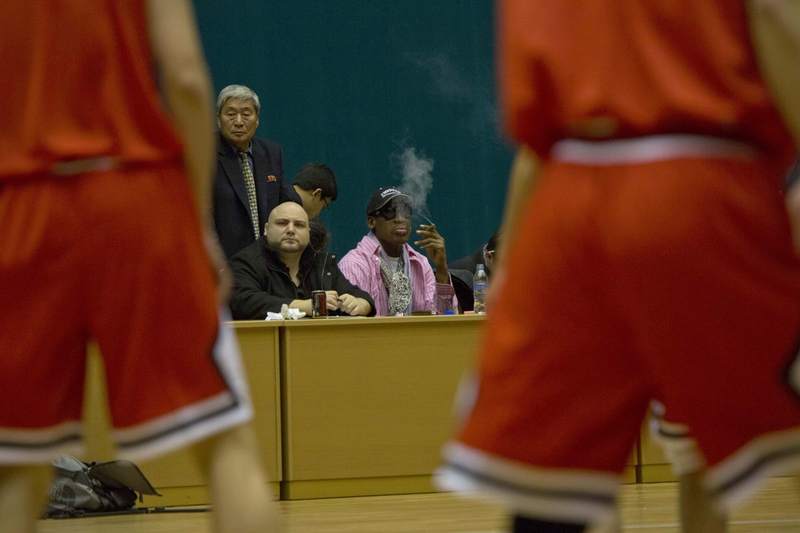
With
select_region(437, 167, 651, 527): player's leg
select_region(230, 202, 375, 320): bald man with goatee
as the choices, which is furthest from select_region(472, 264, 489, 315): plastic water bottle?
select_region(437, 167, 651, 527): player's leg

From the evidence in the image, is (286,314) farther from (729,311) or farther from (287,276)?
(729,311)

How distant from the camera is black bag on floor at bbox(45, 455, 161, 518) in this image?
164 inches

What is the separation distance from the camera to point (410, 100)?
8.55 m

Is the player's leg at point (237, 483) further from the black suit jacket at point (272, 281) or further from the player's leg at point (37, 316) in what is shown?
the black suit jacket at point (272, 281)

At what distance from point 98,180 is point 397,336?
3237mm

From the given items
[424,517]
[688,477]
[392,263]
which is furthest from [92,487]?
[688,477]

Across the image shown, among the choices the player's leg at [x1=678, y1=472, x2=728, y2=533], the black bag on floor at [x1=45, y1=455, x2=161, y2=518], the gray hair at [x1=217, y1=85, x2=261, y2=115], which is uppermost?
the gray hair at [x1=217, y1=85, x2=261, y2=115]

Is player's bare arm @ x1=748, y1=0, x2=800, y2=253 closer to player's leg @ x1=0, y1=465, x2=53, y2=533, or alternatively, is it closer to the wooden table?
player's leg @ x1=0, y1=465, x2=53, y2=533

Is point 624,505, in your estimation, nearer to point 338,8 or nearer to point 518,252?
point 518,252

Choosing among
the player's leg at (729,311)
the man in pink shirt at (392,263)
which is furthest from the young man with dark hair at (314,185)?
the player's leg at (729,311)

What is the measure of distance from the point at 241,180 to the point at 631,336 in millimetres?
4616

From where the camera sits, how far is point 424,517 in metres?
3.94

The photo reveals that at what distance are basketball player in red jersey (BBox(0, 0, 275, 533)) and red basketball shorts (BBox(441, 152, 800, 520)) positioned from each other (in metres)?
0.38

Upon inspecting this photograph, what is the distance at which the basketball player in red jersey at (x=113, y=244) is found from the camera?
4.64 feet
